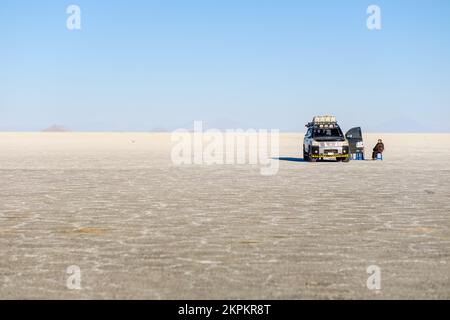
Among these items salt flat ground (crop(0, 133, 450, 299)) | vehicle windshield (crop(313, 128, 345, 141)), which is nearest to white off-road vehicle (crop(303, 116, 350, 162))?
vehicle windshield (crop(313, 128, 345, 141))

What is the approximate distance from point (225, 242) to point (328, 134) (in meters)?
24.1

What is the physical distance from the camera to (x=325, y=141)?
31.4 meters

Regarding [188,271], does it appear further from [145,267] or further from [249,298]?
[249,298]

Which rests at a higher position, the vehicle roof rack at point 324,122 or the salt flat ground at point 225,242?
the vehicle roof rack at point 324,122

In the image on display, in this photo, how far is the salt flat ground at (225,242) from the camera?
6398 millimetres

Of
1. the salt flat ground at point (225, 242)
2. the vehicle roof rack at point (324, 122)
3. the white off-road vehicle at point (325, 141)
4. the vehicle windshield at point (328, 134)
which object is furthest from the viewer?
the vehicle roof rack at point (324, 122)

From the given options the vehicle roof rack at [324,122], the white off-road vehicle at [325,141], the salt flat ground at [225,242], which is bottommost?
the salt flat ground at [225,242]

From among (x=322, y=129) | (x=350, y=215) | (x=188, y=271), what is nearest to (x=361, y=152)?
(x=322, y=129)

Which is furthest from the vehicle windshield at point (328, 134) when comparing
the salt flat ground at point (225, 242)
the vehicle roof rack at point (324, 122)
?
the salt flat ground at point (225, 242)

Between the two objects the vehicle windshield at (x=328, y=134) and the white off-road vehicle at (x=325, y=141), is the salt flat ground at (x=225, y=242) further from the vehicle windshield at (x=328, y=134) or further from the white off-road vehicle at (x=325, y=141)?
the vehicle windshield at (x=328, y=134)
